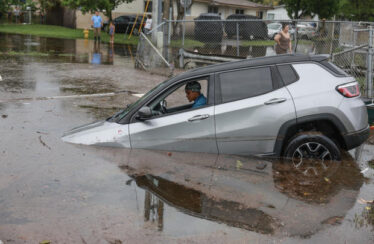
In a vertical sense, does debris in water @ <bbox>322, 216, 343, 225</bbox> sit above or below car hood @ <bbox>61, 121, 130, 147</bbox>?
below

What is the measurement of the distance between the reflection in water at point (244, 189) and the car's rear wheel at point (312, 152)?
11 cm

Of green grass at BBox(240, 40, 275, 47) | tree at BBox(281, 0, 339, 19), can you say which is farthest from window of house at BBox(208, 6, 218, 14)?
green grass at BBox(240, 40, 275, 47)

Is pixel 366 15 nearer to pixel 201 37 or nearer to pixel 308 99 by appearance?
pixel 201 37

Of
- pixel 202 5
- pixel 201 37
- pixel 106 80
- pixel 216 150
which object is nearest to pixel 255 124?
pixel 216 150

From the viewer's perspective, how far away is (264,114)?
6734 mm

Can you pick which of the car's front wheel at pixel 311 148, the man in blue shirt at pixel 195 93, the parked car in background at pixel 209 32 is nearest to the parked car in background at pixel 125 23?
the parked car in background at pixel 209 32

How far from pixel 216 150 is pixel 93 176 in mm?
1733

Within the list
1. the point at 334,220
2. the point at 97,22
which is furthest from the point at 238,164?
the point at 97,22

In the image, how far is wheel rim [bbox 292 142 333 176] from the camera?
6.74m

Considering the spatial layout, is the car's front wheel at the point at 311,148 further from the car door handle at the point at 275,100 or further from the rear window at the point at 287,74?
the rear window at the point at 287,74

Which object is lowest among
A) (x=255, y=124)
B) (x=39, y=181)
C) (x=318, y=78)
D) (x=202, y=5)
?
(x=39, y=181)

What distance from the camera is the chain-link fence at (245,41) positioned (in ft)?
49.7

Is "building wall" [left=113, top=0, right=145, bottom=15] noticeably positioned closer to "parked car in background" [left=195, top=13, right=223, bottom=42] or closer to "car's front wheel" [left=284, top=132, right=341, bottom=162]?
"parked car in background" [left=195, top=13, right=223, bottom=42]

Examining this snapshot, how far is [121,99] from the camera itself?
40.9 feet
